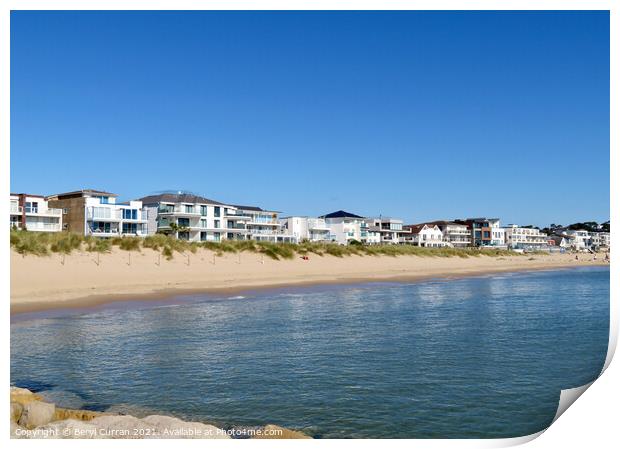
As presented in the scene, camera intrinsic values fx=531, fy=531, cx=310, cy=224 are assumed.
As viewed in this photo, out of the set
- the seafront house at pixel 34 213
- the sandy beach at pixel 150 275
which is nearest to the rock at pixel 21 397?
the sandy beach at pixel 150 275

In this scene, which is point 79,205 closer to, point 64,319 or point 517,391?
point 64,319

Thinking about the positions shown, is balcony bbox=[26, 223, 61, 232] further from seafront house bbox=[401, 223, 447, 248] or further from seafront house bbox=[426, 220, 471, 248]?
seafront house bbox=[426, 220, 471, 248]

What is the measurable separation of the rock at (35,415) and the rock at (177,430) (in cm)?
116

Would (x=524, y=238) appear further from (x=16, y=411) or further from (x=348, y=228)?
(x=16, y=411)

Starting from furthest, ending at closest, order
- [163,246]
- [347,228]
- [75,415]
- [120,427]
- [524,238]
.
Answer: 1. [524,238]
2. [347,228]
3. [163,246]
4. [75,415]
5. [120,427]

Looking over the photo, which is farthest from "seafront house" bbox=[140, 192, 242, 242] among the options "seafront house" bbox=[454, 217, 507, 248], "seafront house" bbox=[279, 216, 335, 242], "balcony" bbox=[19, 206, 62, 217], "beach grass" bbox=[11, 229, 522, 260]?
"seafront house" bbox=[454, 217, 507, 248]

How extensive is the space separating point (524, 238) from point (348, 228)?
4917cm

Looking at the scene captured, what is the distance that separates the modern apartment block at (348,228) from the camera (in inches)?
3246

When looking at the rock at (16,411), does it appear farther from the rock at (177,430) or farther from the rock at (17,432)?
the rock at (177,430)

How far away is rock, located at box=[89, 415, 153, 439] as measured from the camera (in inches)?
216

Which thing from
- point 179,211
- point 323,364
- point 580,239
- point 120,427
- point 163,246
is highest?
point 179,211

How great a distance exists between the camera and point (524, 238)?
369 feet

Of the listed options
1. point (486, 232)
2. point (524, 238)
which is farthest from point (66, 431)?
point (524, 238)
